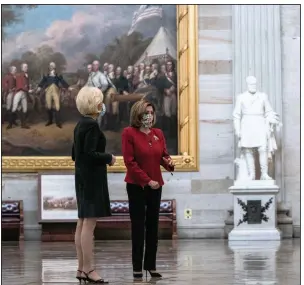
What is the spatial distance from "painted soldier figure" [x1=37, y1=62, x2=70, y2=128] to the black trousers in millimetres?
9928

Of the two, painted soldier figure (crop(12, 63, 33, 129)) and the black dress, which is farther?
painted soldier figure (crop(12, 63, 33, 129))

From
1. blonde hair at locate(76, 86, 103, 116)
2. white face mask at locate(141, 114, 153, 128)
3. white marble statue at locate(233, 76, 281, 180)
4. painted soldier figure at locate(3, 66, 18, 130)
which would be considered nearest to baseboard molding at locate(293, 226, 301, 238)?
white marble statue at locate(233, 76, 281, 180)

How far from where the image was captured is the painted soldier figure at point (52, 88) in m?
19.5

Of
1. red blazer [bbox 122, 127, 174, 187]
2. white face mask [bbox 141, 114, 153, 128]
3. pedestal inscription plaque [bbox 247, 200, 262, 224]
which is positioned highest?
white face mask [bbox 141, 114, 153, 128]

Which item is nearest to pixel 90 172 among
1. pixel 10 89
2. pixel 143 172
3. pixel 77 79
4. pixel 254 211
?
pixel 143 172

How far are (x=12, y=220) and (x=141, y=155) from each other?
9.89 meters

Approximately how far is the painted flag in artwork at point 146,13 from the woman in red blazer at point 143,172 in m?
10.1

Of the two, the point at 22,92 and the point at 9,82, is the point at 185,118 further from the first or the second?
the point at 9,82

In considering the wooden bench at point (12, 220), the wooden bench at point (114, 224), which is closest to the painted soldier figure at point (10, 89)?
the wooden bench at point (12, 220)

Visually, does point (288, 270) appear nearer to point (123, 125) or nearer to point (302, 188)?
point (302, 188)

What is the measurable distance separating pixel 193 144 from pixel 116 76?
6.89 ft

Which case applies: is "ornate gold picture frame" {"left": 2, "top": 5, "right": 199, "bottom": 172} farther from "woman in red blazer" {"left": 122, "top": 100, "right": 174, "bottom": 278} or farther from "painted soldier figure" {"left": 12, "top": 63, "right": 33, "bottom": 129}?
"woman in red blazer" {"left": 122, "top": 100, "right": 174, "bottom": 278}

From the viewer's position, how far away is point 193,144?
63.4ft

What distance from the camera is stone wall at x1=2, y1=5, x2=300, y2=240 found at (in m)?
19.3
